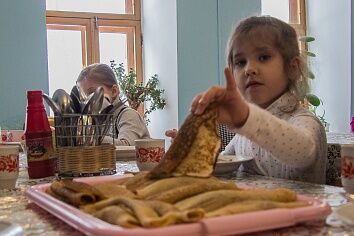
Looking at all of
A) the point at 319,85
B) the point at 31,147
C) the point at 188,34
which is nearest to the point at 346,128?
the point at 319,85

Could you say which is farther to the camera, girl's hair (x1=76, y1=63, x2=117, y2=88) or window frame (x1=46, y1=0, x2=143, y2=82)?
window frame (x1=46, y1=0, x2=143, y2=82)

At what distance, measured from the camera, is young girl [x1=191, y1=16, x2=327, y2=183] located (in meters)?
1.05

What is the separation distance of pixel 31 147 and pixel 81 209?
56 cm

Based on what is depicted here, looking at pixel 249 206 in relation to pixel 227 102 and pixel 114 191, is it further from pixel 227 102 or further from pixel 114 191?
pixel 227 102

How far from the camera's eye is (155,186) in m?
0.66

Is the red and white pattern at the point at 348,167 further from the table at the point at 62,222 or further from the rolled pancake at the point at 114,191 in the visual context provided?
the rolled pancake at the point at 114,191

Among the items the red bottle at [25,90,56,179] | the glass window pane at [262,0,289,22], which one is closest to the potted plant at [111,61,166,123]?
the glass window pane at [262,0,289,22]

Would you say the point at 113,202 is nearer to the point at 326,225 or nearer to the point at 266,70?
the point at 326,225

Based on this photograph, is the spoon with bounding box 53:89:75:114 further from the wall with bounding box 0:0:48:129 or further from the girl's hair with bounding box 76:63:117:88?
the wall with bounding box 0:0:48:129

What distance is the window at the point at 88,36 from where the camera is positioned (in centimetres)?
425

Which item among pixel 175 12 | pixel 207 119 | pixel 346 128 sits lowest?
pixel 346 128

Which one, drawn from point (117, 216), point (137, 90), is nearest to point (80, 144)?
point (117, 216)

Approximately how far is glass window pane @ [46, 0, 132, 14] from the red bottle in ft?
10.9

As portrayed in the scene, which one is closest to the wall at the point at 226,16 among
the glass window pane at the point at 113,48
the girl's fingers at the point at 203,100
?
the glass window pane at the point at 113,48
